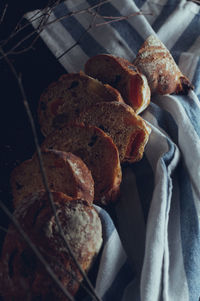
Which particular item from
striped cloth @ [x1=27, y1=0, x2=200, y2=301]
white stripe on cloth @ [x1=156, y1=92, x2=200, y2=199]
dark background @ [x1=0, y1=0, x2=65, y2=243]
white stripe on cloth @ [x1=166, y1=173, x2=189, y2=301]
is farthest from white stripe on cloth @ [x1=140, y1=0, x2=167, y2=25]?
white stripe on cloth @ [x1=166, y1=173, x2=189, y2=301]

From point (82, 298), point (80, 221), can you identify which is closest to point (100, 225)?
point (80, 221)

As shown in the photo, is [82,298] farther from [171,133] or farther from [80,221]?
[171,133]

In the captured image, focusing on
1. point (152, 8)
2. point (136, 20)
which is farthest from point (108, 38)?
point (152, 8)

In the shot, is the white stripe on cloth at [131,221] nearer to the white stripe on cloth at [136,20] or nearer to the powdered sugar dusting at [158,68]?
the powdered sugar dusting at [158,68]

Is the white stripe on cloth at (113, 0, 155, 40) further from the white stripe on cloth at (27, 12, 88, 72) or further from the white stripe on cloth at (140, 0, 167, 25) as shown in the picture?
the white stripe on cloth at (27, 12, 88, 72)

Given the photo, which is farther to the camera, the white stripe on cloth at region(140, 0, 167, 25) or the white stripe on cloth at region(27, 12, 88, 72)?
the white stripe on cloth at region(140, 0, 167, 25)

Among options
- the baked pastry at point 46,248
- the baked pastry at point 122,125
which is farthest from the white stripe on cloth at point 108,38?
the baked pastry at point 46,248

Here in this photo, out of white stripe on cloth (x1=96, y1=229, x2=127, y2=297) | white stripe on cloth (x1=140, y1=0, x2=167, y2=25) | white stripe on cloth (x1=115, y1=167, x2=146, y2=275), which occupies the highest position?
white stripe on cloth (x1=140, y1=0, x2=167, y2=25)
